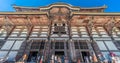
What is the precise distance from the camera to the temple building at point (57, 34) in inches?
420

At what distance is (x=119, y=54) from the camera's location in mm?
10594

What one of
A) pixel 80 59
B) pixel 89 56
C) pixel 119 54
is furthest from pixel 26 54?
pixel 119 54

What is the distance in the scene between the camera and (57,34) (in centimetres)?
1263

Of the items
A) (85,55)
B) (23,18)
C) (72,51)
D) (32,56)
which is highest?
(23,18)

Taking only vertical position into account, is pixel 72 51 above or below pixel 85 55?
above

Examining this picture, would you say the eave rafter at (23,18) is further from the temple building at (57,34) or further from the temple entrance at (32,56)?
the temple entrance at (32,56)

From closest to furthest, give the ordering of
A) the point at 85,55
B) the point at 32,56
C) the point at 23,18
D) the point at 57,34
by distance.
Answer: the point at 32,56
the point at 85,55
the point at 57,34
the point at 23,18

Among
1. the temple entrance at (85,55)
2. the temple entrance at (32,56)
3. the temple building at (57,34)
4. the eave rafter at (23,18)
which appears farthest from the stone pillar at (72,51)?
the eave rafter at (23,18)

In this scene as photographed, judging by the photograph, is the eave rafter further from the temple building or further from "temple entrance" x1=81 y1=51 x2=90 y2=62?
"temple entrance" x1=81 y1=51 x2=90 y2=62

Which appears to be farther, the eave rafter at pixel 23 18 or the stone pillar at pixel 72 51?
the eave rafter at pixel 23 18

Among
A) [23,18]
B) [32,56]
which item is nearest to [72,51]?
[32,56]

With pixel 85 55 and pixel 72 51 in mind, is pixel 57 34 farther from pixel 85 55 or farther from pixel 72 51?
pixel 85 55

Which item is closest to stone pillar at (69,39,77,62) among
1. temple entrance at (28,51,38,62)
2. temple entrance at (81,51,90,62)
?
temple entrance at (81,51,90,62)

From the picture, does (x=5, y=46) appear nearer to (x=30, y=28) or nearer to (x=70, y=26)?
(x=30, y=28)
